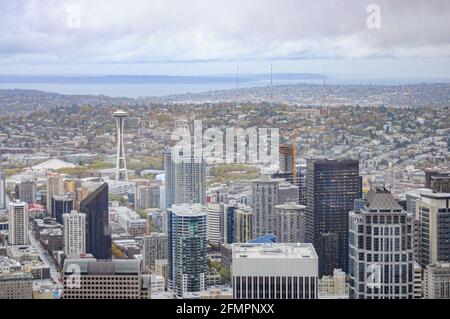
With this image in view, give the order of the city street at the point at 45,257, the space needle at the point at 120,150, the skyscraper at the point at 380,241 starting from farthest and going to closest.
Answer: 1. the space needle at the point at 120,150
2. the skyscraper at the point at 380,241
3. the city street at the point at 45,257

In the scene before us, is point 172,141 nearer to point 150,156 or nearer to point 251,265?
point 150,156

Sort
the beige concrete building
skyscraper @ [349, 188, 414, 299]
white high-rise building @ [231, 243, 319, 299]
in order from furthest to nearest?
1. skyscraper @ [349, 188, 414, 299]
2. white high-rise building @ [231, 243, 319, 299]
3. the beige concrete building

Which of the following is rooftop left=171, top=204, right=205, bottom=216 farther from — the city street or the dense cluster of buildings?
the city street

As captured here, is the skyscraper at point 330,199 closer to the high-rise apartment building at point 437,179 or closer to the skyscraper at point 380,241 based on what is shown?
the skyscraper at point 380,241

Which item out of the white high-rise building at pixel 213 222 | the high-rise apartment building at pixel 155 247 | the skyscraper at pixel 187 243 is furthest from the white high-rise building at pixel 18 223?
the white high-rise building at pixel 213 222

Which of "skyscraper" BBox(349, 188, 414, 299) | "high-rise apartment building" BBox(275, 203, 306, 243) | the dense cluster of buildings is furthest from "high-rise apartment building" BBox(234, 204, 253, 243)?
"skyscraper" BBox(349, 188, 414, 299)
